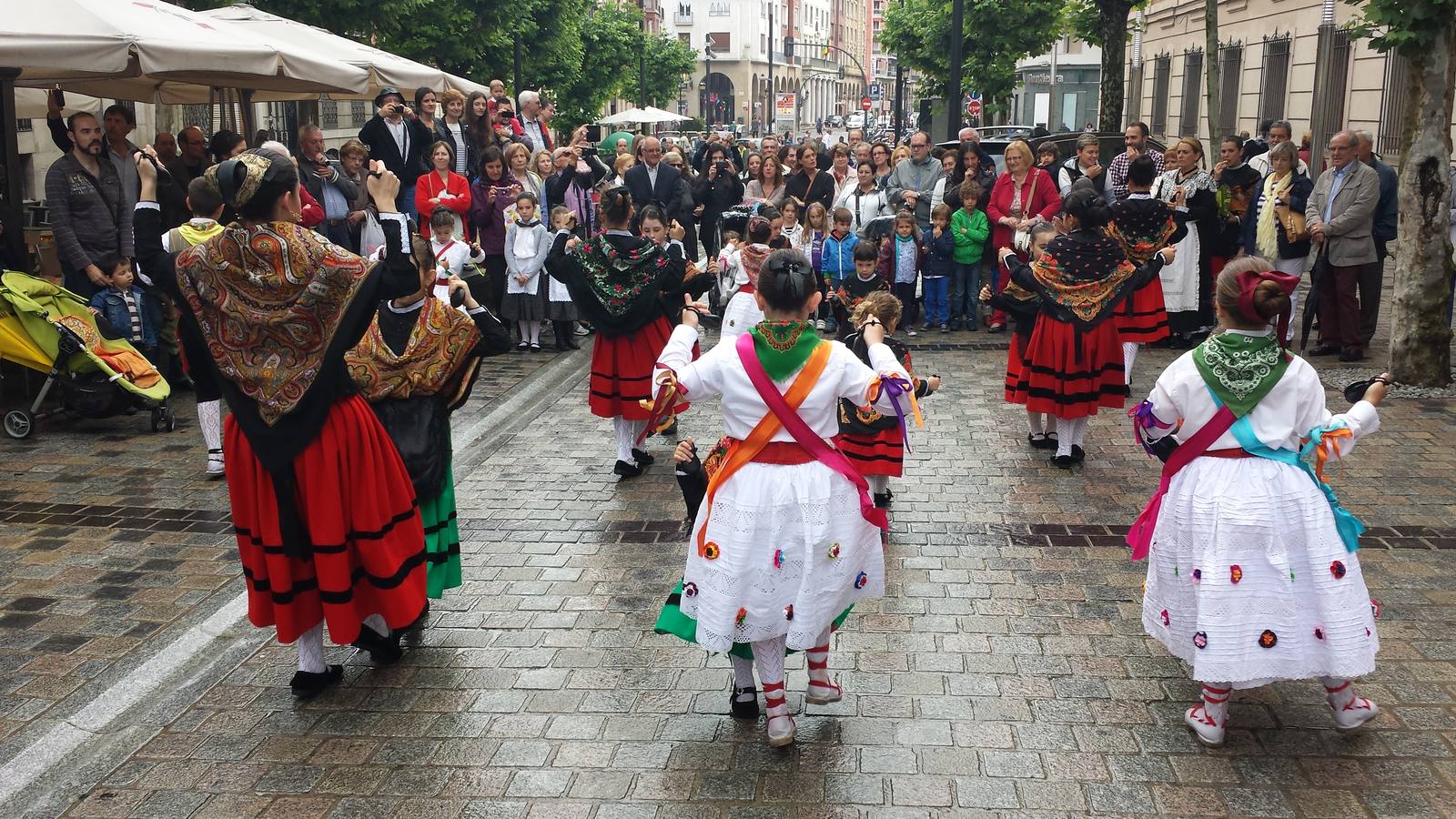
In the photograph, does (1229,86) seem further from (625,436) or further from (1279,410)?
(1279,410)

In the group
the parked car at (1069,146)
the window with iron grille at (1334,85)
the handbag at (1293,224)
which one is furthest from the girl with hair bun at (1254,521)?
the window with iron grille at (1334,85)

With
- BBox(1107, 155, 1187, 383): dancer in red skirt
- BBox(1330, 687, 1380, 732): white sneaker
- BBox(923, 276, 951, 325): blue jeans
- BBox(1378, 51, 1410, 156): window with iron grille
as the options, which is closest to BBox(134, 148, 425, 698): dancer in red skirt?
BBox(1330, 687, 1380, 732): white sneaker

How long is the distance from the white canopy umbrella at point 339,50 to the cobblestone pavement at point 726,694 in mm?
6417

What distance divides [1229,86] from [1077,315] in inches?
835

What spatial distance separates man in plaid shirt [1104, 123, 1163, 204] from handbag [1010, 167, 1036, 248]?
713 millimetres

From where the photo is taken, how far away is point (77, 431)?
9.67 m

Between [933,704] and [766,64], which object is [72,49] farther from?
[766,64]

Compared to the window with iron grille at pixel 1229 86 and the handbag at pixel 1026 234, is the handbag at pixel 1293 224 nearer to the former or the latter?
the handbag at pixel 1026 234

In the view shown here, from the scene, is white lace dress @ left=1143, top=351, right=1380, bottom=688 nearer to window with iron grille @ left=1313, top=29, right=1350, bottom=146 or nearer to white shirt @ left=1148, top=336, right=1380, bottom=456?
white shirt @ left=1148, top=336, right=1380, bottom=456

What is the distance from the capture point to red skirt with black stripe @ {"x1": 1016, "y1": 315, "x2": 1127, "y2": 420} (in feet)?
28.3

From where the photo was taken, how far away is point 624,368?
8.77 m

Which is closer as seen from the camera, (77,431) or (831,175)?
(77,431)

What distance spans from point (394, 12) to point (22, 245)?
1097 centimetres

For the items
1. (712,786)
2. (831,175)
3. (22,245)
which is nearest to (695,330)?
(712,786)
